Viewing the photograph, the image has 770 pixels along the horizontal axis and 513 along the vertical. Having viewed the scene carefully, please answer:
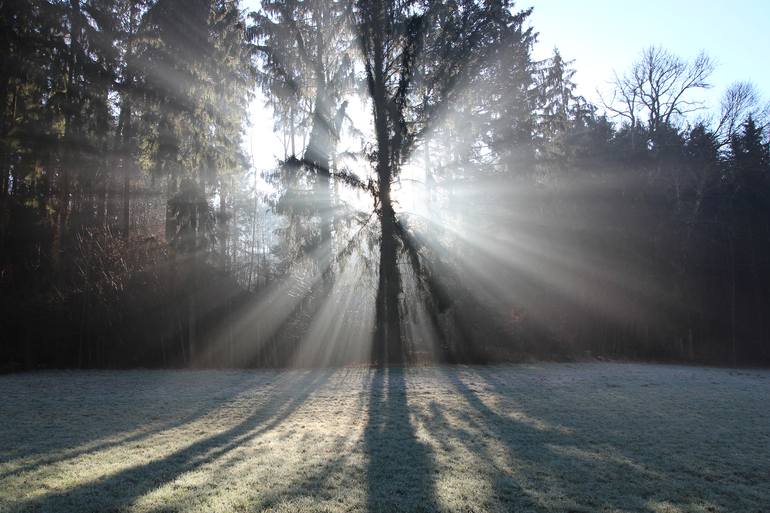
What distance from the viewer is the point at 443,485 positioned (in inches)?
153

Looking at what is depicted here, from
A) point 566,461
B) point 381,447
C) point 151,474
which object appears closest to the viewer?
point 151,474

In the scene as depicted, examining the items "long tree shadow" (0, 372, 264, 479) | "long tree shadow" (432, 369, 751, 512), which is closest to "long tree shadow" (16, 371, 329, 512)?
"long tree shadow" (0, 372, 264, 479)

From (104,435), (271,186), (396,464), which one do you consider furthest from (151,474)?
(271,186)

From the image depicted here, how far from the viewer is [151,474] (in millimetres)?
4066

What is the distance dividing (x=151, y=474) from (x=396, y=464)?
6.95 feet

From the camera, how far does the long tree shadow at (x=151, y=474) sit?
134 inches

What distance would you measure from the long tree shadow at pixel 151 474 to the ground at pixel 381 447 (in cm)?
2

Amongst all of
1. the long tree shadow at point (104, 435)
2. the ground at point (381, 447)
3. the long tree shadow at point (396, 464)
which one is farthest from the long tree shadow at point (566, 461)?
the long tree shadow at point (104, 435)

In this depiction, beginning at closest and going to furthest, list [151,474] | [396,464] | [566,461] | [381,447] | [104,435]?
1. [151,474]
2. [396,464]
3. [566,461]
4. [381,447]
5. [104,435]

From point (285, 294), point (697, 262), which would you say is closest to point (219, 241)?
point (285, 294)

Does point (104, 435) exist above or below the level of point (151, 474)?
below

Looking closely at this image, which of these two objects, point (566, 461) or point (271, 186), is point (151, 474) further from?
point (271, 186)

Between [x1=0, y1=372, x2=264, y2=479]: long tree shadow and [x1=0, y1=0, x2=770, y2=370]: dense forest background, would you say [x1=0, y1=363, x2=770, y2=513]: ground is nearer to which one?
[x1=0, y1=372, x2=264, y2=479]: long tree shadow

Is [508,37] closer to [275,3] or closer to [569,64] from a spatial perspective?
[569,64]
